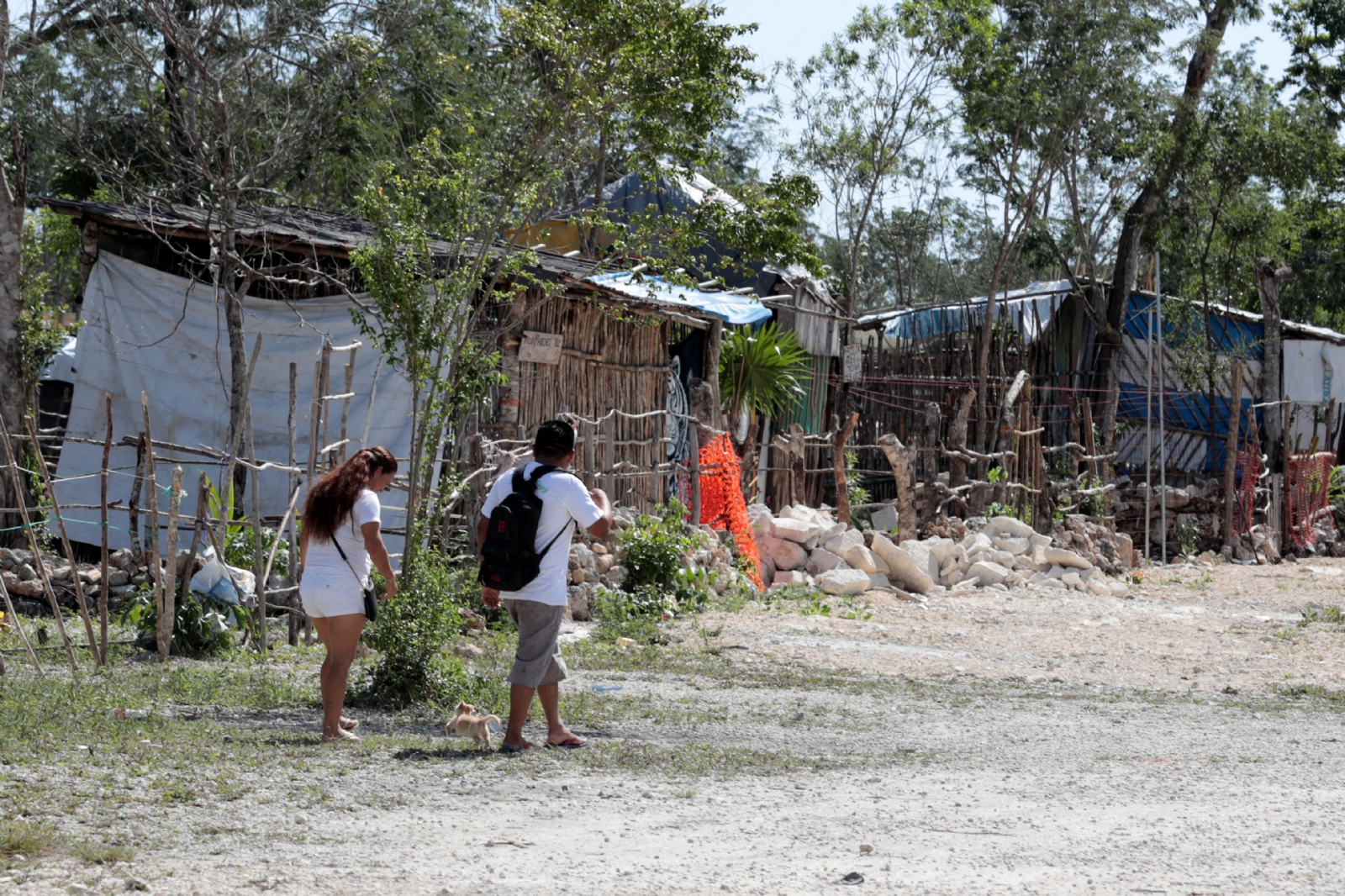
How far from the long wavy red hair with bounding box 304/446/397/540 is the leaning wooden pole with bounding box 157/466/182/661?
2117mm

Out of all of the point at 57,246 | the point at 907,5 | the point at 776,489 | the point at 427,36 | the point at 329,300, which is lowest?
the point at 776,489

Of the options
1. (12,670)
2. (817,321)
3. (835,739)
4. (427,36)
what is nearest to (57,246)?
(427,36)

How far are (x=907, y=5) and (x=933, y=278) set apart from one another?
27441mm

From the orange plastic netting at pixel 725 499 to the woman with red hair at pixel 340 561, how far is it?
282 inches

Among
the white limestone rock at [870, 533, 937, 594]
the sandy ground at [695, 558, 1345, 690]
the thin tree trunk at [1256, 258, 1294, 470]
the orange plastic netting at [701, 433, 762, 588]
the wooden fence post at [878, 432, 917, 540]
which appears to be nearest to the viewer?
the sandy ground at [695, 558, 1345, 690]

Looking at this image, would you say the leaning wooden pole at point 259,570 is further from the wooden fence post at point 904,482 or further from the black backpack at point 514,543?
the wooden fence post at point 904,482

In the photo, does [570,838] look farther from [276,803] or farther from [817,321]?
[817,321]

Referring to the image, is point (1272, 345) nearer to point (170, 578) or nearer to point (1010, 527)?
point (1010, 527)

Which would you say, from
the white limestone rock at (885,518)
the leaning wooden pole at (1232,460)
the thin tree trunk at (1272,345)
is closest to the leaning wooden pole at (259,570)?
the white limestone rock at (885,518)

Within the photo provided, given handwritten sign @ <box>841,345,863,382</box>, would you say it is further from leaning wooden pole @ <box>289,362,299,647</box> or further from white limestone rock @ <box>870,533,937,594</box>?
leaning wooden pole @ <box>289,362,299,647</box>

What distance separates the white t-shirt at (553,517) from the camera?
229 inches

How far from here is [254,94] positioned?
12.5m

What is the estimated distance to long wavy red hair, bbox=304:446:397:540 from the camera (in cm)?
607

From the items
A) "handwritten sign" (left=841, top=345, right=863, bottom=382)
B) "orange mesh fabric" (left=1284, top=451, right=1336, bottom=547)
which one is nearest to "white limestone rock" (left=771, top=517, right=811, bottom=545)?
"handwritten sign" (left=841, top=345, right=863, bottom=382)
